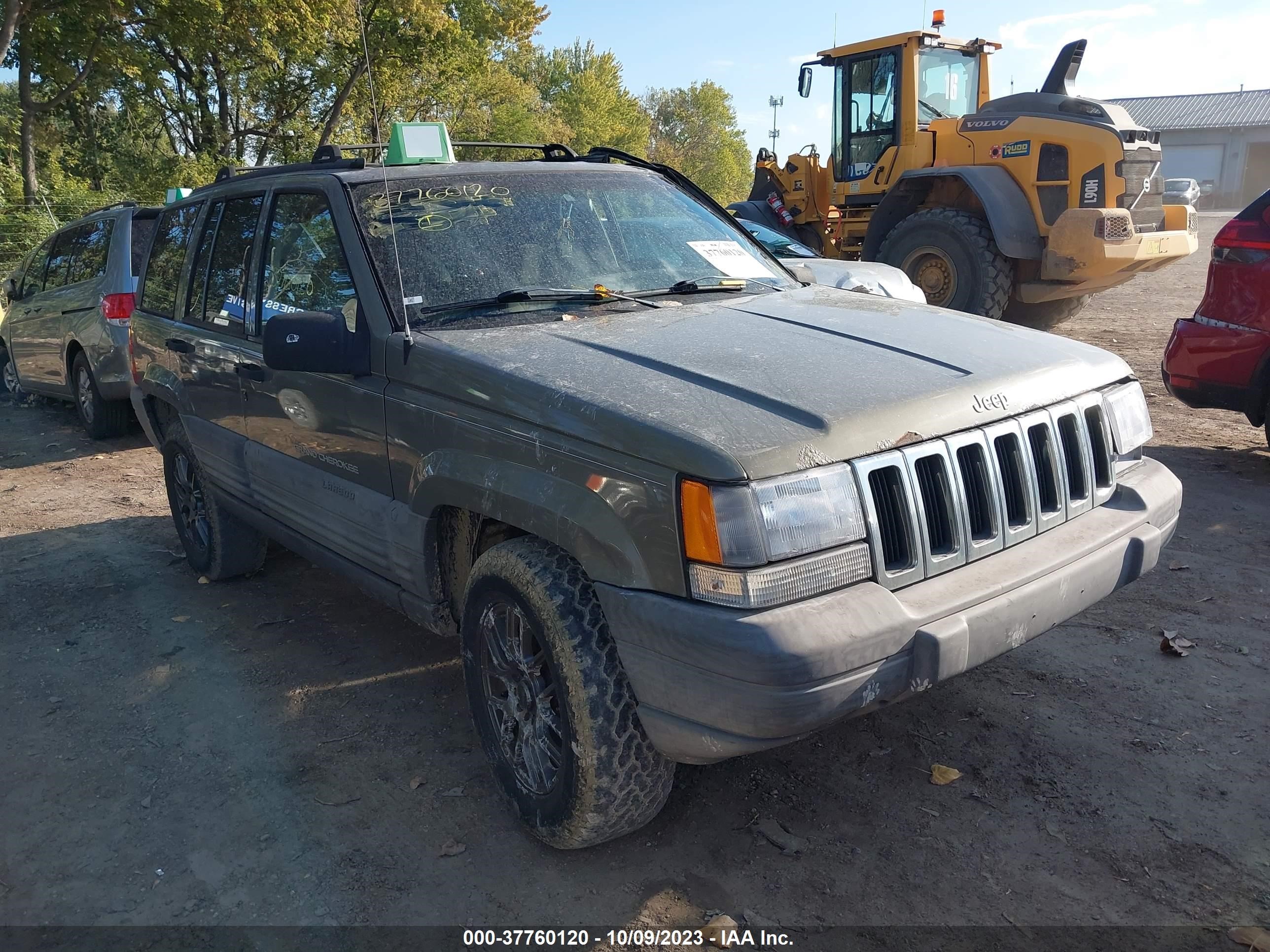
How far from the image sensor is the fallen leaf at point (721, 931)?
8.25ft

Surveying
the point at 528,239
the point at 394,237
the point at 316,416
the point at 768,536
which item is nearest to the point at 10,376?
the point at 316,416

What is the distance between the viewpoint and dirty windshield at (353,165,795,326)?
11.1 ft

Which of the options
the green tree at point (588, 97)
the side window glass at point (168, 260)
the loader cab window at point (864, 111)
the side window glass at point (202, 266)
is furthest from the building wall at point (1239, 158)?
the side window glass at point (202, 266)

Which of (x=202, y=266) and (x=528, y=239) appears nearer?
(x=528, y=239)

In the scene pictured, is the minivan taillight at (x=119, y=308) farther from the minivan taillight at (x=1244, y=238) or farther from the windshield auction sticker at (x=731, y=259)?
the minivan taillight at (x=1244, y=238)

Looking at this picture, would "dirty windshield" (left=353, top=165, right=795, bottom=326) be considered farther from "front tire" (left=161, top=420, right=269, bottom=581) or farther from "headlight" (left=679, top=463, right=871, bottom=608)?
"front tire" (left=161, top=420, right=269, bottom=581)

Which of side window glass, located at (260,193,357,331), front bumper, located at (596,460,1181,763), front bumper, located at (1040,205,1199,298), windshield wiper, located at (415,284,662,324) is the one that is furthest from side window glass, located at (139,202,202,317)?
front bumper, located at (1040,205,1199,298)

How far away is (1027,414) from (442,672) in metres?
2.46

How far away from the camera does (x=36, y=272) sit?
9859 mm

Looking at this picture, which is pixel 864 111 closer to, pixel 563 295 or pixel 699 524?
pixel 563 295

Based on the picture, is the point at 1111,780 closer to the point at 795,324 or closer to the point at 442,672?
the point at 795,324

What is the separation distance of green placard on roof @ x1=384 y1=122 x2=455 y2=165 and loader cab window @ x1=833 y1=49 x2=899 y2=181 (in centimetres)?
869

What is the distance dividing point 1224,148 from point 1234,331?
57.9 m

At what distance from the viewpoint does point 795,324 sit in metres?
3.29
